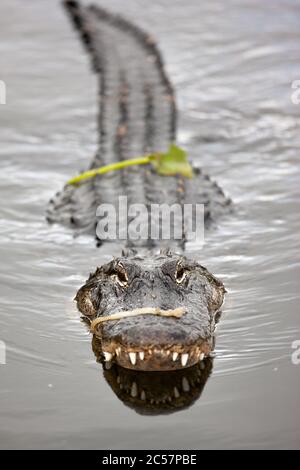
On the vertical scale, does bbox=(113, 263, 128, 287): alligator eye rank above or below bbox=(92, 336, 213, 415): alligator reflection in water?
above

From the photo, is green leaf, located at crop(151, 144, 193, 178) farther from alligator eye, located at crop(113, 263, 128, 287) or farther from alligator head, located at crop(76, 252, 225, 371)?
alligator eye, located at crop(113, 263, 128, 287)

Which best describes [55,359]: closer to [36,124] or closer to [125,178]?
[125,178]

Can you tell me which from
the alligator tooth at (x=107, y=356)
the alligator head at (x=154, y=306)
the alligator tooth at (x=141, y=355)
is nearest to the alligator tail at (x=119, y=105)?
the alligator head at (x=154, y=306)

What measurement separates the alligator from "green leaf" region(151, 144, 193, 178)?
0.10m

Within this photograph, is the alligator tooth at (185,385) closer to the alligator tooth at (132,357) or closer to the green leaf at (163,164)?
the alligator tooth at (132,357)

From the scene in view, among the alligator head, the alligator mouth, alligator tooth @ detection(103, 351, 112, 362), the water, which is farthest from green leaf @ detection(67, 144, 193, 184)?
alligator tooth @ detection(103, 351, 112, 362)

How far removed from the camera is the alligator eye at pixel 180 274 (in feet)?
21.4

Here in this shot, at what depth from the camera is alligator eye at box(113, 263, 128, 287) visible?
6.52 m

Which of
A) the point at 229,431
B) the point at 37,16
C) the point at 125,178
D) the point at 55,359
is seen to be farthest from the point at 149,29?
the point at 229,431

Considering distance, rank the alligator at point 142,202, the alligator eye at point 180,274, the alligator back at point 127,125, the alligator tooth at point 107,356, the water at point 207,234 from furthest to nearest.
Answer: the alligator back at point 127,125, the alligator eye at point 180,274, the alligator tooth at point 107,356, the alligator at point 142,202, the water at point 207,234

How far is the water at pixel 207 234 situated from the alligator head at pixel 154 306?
0.24 metres

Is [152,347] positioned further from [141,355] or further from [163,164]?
[163,164]

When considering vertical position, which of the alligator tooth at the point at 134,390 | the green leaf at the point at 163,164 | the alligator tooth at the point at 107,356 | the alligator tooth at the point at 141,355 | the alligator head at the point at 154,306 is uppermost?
the green leaf at the point at 163,164

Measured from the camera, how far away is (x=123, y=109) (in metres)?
10.6
